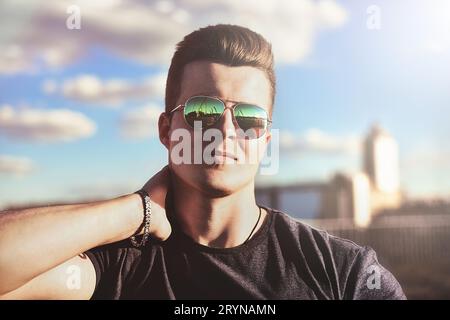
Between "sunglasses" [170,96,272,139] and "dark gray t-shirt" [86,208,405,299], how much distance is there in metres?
0.51

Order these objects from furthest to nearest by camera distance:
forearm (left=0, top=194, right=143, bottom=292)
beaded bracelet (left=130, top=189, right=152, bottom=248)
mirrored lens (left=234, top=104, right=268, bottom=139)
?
1. mirrored lens (left=234, top=104, right=268, bottom=139)
2. beaded bracelet (left=130, top=189, right=152, bottom=248)
3. forearm (left=0, top=194, right=143, bottom=292)

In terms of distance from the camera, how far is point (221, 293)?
2.33 meters

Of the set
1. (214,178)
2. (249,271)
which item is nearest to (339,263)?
(249,271)

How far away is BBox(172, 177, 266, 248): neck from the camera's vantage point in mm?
2389

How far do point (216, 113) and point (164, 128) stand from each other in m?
0.33

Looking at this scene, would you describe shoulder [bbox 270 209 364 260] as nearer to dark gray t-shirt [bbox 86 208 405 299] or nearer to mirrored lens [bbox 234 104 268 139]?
dark gray t-shirt [bbox 86 208 405 299]

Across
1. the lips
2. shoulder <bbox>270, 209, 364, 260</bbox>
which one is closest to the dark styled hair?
the lips

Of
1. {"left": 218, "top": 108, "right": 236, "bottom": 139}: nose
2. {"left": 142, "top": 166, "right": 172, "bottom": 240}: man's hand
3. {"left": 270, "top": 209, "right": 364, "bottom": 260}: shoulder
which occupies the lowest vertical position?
{"left": 270, "top": 209, "right": 364, "bottom": 260}: shoulder

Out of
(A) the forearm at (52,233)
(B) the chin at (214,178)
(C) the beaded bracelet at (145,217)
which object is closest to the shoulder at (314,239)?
(B) the chin at (214,178)

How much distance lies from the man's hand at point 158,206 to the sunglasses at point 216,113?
0.31 metres

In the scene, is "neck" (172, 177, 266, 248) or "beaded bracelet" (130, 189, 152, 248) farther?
"neck" (172, 177, 266, 248)

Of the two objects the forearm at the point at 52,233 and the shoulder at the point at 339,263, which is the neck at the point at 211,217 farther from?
the forearm at the point at 52,233
